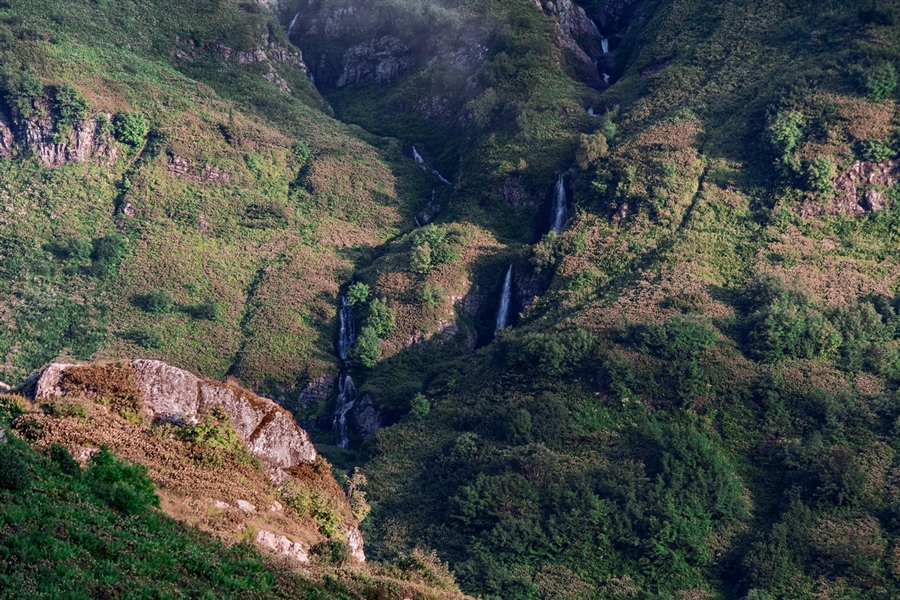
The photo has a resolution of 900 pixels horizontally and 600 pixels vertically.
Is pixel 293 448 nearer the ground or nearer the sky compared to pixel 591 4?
nearer the ground

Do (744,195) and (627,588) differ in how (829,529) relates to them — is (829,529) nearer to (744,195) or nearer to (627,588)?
(627,588)

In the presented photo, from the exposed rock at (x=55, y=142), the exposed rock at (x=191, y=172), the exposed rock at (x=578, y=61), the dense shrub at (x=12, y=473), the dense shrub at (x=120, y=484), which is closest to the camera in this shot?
the dense shrub at (x=12, y=473)

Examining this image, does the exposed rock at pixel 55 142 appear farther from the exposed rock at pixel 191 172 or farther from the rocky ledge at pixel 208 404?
the rocky ledge at pixel 208 404

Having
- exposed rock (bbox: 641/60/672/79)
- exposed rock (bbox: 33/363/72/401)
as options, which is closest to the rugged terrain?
exposed rock (bbox: 641/60/672/79)

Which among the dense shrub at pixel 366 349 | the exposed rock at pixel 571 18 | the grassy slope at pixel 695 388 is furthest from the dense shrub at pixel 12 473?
the exposed rock at pixel 571 18

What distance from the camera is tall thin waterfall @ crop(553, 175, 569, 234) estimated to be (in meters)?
87.5

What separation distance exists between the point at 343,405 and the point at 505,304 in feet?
51.3

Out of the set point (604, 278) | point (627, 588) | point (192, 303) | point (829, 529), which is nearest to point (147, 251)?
point (192, 303)

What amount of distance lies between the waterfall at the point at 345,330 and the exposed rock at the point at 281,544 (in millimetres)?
50715

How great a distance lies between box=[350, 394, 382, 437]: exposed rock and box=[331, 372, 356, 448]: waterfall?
0.82m

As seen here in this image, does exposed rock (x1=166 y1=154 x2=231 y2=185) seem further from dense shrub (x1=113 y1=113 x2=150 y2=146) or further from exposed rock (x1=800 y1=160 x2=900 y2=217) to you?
exposed rock (x1=800 y1=160 x2=900 y2=217)

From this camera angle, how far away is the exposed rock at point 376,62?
401ft

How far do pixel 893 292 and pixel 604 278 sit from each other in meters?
20.4

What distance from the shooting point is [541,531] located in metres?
57.2
